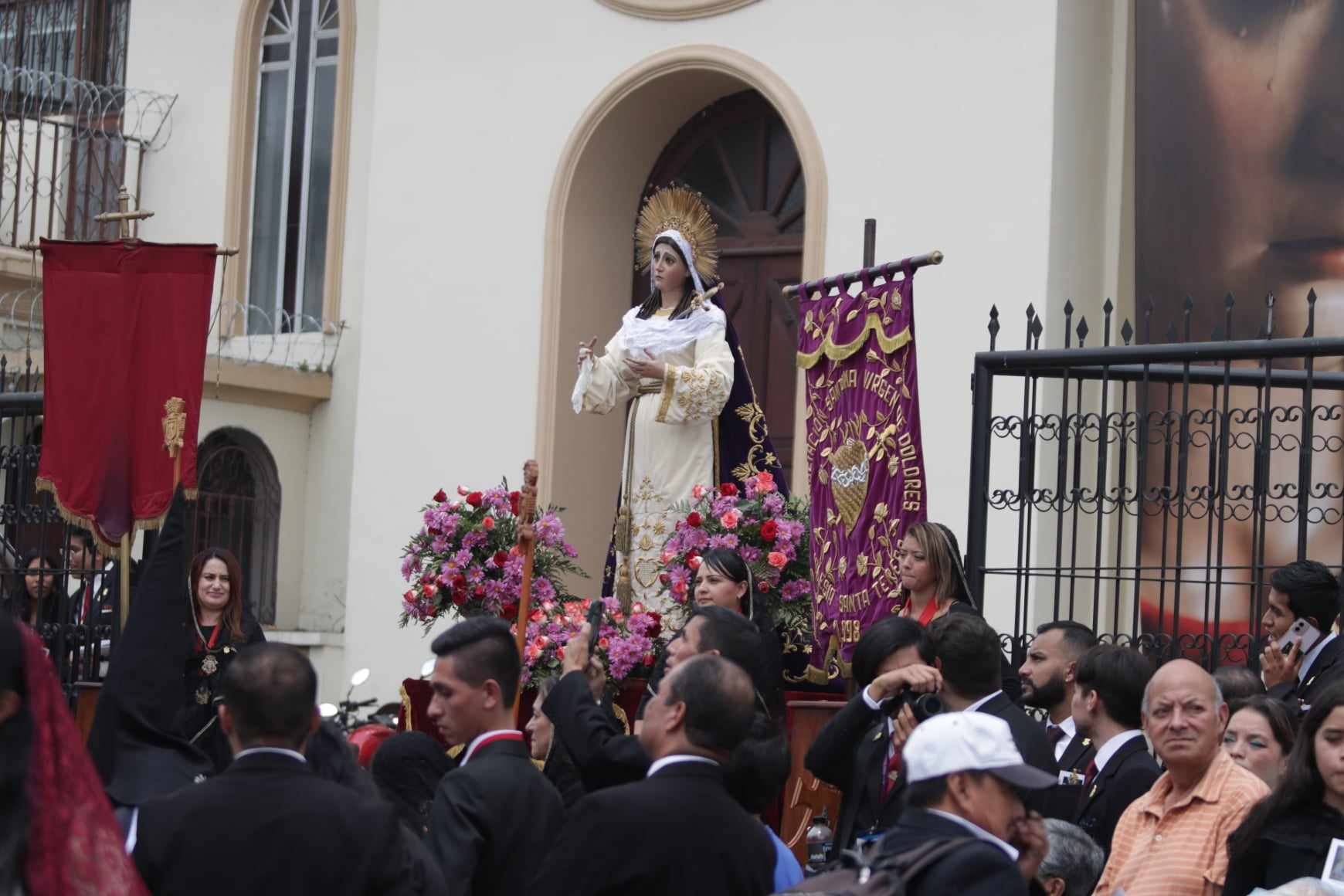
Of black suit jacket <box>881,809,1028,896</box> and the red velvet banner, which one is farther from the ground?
the red velvet banner

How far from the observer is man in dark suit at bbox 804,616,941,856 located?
5.76 metres

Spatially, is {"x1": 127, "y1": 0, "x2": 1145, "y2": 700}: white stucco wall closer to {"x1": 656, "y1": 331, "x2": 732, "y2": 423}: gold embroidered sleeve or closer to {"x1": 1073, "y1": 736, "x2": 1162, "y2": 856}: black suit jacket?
{"x1": 656, "y1": 331, "x2": 732, "y2": 423}: gold embroidered sleeve

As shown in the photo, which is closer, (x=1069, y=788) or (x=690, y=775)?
(x=690, y=775)

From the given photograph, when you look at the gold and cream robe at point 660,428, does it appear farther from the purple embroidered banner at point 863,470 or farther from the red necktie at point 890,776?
the red necktie at point 890,776

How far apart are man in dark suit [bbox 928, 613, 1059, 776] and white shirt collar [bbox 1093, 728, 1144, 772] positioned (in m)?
0.44

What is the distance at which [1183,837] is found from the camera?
5.41m

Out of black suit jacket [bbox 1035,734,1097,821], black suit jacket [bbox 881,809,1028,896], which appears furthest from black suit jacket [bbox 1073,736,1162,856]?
black suit jacket [bbox 881,809,1028,896]

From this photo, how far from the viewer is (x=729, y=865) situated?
14.6ft

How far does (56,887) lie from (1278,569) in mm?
5566

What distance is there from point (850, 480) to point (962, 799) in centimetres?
448

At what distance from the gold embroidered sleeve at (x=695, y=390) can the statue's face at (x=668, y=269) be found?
44cm

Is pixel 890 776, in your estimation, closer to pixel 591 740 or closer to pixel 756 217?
pixel 591 740

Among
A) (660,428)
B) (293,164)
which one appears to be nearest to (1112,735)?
(660,428)

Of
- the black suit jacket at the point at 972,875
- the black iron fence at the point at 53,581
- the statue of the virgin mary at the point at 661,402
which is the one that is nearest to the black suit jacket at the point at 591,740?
the black suit jacket at the point at 972,875
